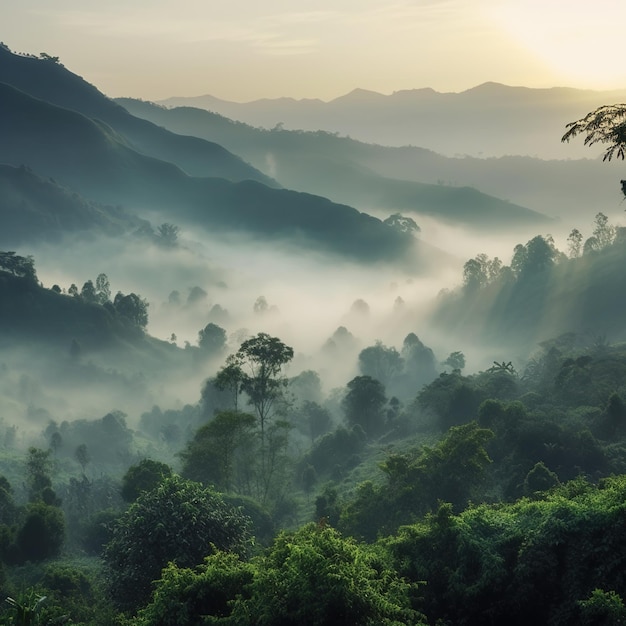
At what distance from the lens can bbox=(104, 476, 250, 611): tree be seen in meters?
38.5

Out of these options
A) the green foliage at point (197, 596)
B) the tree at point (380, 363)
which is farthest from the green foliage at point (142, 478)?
the tree at point (380, 363)

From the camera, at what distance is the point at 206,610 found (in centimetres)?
2733

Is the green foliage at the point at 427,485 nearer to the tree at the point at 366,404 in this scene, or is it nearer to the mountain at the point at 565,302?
the tree at the point at 366,404

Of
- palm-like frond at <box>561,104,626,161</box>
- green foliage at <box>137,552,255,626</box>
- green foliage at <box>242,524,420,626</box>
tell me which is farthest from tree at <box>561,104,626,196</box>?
green foliage at <box>137,552,255,626</box>

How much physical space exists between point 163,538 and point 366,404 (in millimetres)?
68332

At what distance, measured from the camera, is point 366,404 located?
105 metres

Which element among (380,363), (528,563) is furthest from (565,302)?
(528,563)

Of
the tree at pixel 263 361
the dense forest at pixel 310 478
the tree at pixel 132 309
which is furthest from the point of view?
the tree at pixel 132 309

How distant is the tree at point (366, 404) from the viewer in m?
105

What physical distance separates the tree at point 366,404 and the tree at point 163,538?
6401cm

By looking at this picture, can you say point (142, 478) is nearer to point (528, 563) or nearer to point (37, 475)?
point (37, 475)

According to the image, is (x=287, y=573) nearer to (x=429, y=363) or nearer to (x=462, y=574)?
(x=462, y=574)

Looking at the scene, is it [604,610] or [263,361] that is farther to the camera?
[263,361]

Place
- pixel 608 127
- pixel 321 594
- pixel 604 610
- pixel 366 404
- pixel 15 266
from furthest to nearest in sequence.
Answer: pixel 15 266
pixel 366 404
pixel 608 127
pixel 321 594
pixel 604 610
